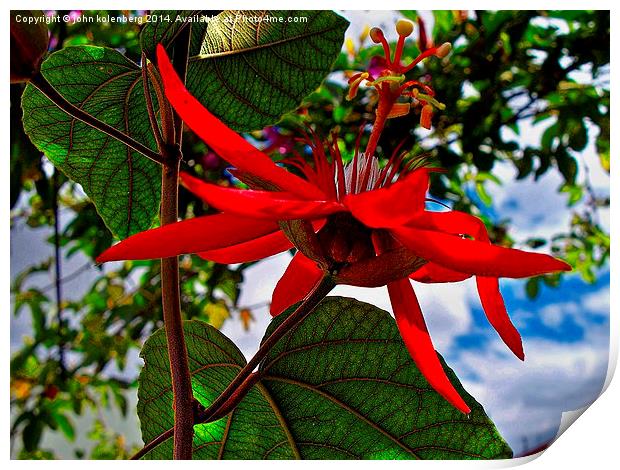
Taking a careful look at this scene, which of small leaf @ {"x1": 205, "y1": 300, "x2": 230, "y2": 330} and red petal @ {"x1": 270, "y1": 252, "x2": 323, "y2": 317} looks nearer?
red petal @ {"x1": 270, "y1": 252, "x2": 323, "y2": 317}

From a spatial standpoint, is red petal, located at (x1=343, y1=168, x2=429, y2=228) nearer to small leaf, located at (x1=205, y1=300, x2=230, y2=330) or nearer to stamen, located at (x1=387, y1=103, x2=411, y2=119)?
stamen, located at (x1=387, y1=103, x2=411, y2=119)

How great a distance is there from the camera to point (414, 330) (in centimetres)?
22

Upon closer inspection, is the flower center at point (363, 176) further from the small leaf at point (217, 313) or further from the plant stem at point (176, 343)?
the small leaf at point (217, 313)

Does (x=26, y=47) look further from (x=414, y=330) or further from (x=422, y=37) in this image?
(x=422, y=37)

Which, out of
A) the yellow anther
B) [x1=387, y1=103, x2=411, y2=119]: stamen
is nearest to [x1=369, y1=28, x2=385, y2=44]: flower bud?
[x1=387, y1=103, x2=411, y2=119]: stamen

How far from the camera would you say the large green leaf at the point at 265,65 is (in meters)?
0.29

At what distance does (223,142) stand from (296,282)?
0.07 meters

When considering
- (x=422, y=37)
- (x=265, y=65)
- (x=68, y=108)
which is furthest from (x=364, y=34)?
(x=68, y=108)

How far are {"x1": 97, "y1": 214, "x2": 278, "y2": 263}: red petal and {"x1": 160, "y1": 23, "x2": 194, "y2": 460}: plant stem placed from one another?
40 millimetres

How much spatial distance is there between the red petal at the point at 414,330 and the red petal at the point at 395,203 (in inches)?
1.5

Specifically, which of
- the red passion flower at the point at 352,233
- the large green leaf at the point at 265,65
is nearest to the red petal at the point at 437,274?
the red passion flower at the point at 352,233

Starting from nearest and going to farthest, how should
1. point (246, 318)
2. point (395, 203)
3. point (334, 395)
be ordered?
point (395, 203) → point (334, 395) → point (246, 318)

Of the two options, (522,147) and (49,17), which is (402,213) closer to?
(49,17)

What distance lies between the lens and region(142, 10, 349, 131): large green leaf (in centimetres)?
29
